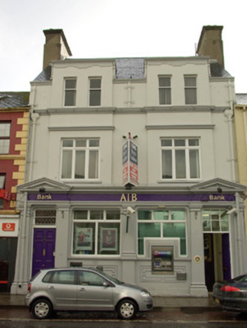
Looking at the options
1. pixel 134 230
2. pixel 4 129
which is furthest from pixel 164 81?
pixel 4 129

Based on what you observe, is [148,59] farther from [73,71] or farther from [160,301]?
[160,301]

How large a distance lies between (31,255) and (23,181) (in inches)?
133

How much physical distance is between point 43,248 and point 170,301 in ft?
19.7

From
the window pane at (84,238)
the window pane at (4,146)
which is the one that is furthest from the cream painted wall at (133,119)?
the window pane at (84,238)

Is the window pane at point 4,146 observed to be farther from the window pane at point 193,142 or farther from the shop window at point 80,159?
the window pane at point 193,142

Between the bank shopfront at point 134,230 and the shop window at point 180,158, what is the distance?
92 centimetres

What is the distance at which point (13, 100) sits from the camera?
1745cm

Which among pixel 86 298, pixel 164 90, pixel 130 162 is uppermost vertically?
pixel 164 90

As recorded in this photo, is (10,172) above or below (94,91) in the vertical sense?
below

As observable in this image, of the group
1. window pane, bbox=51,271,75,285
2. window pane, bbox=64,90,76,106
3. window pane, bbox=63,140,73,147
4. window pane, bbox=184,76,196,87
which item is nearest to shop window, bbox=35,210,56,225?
window pane, bbox=63,140,73,147

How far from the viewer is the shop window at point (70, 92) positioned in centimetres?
1655

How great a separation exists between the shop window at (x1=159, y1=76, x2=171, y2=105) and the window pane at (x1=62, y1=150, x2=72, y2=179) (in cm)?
513

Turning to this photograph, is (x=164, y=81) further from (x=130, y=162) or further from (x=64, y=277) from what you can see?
(x=64, y=277)

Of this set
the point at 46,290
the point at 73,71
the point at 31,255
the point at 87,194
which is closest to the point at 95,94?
the point at 73,71
